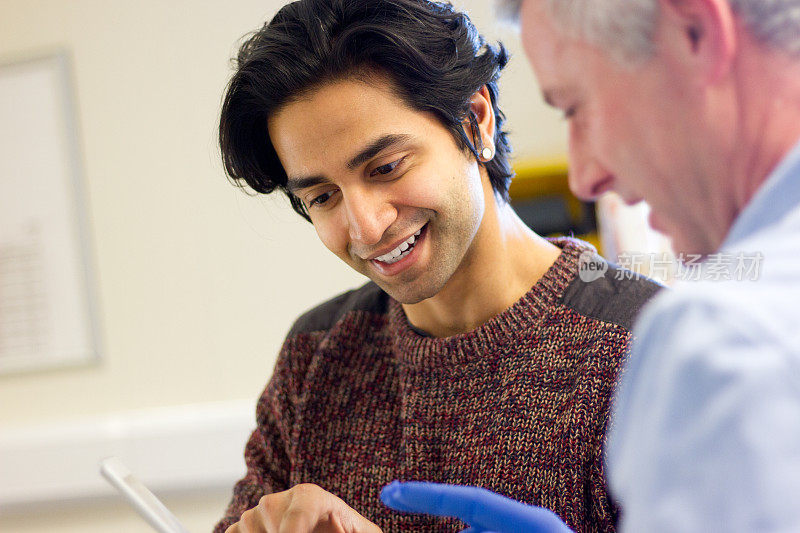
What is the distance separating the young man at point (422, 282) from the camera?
0.92 meters

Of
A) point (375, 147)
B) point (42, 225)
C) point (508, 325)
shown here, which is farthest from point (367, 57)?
point (42, 225)

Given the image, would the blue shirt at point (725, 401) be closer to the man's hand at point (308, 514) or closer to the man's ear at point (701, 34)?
the man's ear at point (701, 34)

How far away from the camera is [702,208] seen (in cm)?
42

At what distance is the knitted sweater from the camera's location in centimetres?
91

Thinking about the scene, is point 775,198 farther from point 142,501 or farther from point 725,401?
point 142,501

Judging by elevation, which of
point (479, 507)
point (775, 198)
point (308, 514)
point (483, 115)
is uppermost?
point (483, 115)

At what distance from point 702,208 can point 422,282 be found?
22.6 inches

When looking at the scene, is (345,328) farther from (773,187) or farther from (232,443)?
(232,443)

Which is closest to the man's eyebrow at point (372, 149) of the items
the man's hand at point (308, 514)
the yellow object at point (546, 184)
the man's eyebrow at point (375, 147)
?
the man's eyebrow at point (375, 147)

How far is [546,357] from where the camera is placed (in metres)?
0.97

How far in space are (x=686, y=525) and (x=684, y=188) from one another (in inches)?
6.7

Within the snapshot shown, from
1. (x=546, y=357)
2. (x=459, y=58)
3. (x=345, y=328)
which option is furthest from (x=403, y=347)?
(x=459, y=58)

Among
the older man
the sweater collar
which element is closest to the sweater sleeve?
the sweater collar

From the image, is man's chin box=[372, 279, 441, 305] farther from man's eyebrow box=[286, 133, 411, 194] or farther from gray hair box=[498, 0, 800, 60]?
gray hair box=[498, 0, 800, 60]
